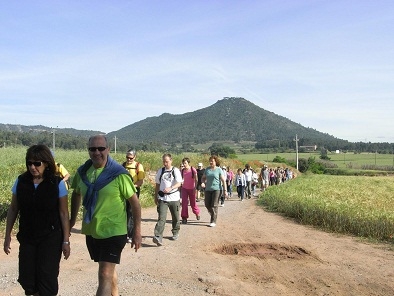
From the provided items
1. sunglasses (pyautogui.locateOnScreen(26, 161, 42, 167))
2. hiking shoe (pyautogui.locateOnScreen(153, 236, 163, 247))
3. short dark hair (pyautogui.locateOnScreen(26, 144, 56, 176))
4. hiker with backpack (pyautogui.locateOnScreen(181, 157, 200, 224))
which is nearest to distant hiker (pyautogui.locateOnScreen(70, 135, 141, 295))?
short dark hair (pyautogui.locateOnScreen(26, 144, 56, 176))

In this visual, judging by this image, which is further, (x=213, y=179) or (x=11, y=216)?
(x=213, y=179)

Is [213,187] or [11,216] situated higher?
[11,216]

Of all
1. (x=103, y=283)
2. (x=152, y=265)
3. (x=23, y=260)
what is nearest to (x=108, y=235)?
(x=103, y=283)

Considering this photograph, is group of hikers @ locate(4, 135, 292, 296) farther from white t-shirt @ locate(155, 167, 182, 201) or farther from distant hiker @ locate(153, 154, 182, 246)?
white t-shirt @ locate(155, 167, 182, 201)

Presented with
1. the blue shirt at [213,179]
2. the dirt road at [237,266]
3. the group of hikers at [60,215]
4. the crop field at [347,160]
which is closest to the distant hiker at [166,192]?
the dirt road at [237,266]

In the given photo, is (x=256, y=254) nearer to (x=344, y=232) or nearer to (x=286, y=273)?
(x=286, y=273)

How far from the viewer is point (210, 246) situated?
30.9ft

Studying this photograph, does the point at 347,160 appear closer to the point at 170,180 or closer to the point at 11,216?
the point at 170,180

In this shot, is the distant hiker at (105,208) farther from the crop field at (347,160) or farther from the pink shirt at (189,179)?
the crop field at (347,160)

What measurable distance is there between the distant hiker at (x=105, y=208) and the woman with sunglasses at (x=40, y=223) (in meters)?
0.27

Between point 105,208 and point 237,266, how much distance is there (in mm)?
3837

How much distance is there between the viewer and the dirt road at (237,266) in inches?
255

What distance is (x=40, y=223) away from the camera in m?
4.46

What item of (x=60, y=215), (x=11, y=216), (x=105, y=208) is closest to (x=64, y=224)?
(x=60, y=215)
